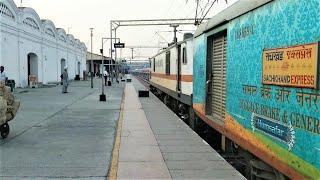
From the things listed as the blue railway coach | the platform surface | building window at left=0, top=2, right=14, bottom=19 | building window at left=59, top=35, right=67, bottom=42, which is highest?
building window at left=0, top=2, right=14, bottom=19

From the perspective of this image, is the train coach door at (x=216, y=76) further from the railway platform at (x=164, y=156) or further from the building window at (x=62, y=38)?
the building window at (x=62, y=38)

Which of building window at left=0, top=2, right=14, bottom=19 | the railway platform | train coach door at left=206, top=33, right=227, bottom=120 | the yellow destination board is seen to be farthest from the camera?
building window at left=0, top=2, right=14, bottom=19

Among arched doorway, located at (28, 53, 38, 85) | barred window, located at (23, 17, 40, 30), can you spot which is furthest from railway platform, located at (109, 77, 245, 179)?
arched doorway, located at (28, 53, 38, 85)

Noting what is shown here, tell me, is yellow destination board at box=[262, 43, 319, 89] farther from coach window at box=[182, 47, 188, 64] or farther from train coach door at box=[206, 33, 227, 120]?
coach window at box=[182, 47, 188, 64]

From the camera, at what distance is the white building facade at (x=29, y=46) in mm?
31531

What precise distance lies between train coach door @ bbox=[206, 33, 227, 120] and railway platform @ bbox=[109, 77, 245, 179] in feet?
2.80

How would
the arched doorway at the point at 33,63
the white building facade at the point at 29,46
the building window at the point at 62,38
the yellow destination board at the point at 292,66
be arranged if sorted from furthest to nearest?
1. the building window at the point at 62,38
2. the arched doorway at the point at 33,63
3. the white building facade at the point at 29,46
4. the yellow destination board at the point at 292,66

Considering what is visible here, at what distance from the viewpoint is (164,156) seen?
29.8 feet

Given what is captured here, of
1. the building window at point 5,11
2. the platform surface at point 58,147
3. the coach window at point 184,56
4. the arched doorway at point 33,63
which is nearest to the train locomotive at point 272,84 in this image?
the platform surface at point 58,147

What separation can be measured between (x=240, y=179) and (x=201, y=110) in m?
3.60

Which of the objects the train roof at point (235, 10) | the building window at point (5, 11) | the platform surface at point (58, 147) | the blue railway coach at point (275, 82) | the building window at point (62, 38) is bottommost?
the platform surface at point (58, 147)

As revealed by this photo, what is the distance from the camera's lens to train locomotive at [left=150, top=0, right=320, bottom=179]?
174 inches

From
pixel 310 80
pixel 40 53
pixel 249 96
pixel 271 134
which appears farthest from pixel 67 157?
pixel 40 53

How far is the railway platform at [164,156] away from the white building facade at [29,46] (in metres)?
19.8
